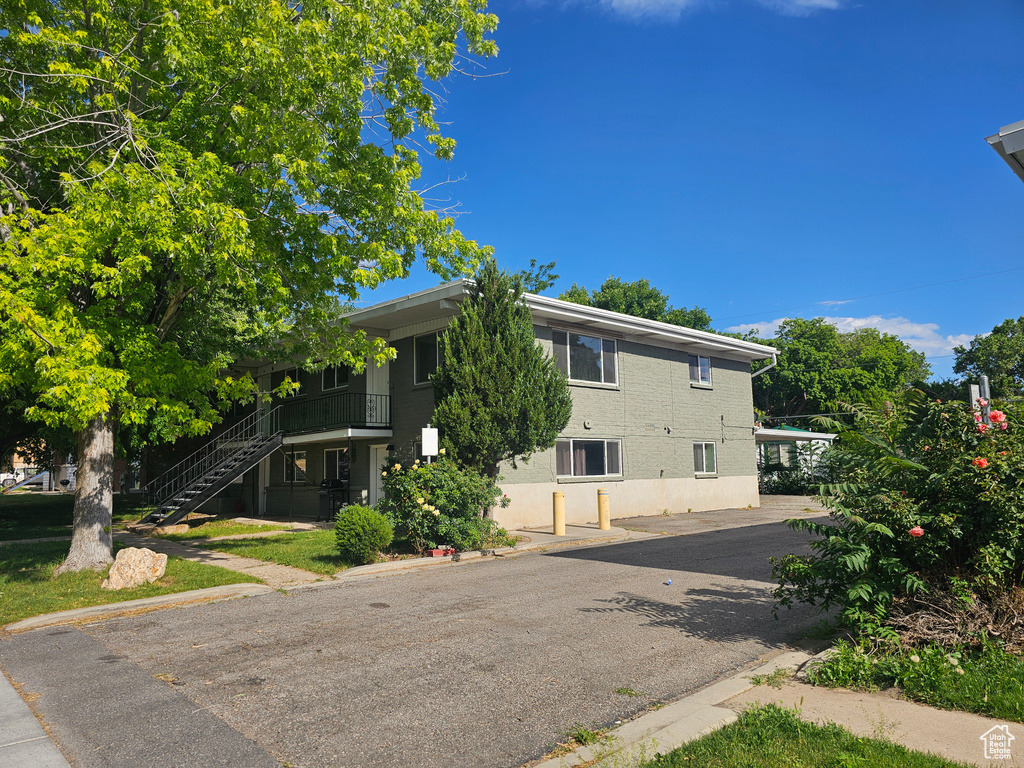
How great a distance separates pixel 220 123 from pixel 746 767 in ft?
38.1

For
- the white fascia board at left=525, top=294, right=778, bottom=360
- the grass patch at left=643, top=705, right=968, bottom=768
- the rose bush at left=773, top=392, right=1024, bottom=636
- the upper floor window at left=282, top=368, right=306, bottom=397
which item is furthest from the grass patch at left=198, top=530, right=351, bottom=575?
the grass patch at left=643, top=705, right=968, bottom=768

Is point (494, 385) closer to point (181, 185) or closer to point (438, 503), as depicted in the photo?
point (438, 503)

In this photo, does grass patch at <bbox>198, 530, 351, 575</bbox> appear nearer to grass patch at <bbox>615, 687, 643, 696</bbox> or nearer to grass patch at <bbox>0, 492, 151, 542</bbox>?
grass patch at <bbox>0, 492, 151, 542</bbox>

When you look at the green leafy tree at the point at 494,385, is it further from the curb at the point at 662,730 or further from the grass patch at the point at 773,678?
the curb at the point at 662,730

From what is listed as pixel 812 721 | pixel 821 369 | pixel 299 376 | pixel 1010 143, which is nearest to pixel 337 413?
pixel 299 376

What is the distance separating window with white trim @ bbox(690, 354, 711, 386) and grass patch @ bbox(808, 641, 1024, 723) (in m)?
19.0

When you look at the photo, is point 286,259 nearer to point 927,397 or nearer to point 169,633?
point 169,633

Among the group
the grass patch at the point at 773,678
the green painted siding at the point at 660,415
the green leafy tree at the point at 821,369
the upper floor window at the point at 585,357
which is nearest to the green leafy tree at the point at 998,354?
the green leafy tree at the point at 821,369

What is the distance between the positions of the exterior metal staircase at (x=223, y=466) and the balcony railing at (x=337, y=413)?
0.49 m

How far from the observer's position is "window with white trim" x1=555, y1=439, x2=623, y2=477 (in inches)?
757

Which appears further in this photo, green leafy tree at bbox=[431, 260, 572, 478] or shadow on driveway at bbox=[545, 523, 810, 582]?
green leafy tree at bbox=[431, 260, 572, 478]

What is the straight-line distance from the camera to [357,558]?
40.4ft

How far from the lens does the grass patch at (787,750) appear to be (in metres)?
3.72

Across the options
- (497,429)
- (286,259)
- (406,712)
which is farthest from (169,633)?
(497,429)
